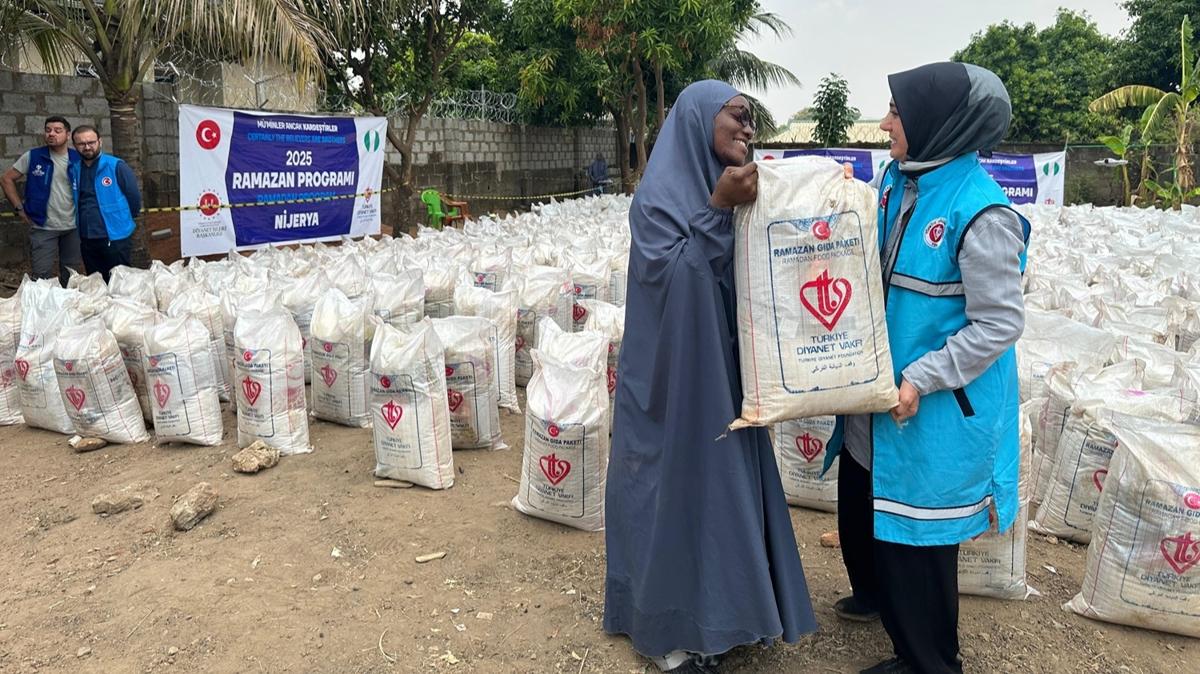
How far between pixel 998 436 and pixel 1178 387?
4.34 feet

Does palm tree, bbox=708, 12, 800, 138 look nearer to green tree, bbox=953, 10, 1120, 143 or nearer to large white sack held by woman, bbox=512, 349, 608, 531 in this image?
green tree, bbox=953, 10, 1120, 143

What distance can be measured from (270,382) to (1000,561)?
291cm

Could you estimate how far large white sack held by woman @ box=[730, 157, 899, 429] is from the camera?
1.78 m

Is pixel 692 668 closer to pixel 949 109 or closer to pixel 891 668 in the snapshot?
pixel 891 668

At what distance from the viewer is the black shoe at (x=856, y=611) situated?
2389 mm

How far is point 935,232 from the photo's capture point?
1.84 meters

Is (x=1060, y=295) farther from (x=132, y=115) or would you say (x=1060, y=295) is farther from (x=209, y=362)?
(x=132, y=115)

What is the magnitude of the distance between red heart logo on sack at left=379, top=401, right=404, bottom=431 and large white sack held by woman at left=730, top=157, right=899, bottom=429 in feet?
5.95

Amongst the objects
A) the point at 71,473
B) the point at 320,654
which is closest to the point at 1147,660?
the point at 320,654

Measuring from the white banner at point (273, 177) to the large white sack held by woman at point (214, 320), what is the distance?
7.91 ft

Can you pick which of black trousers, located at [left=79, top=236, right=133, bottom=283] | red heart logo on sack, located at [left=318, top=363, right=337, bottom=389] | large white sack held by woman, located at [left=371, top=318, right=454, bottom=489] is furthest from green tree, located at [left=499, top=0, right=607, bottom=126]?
large white sack held by woman, located at [left=371, top=318, right=454, bottom=489]

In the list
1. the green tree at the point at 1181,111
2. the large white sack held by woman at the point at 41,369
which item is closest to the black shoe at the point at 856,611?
the large white sack held by woman at the point at 41,369

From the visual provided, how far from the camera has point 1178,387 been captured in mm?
2734

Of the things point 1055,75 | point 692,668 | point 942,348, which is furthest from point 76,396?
point 1055,75
